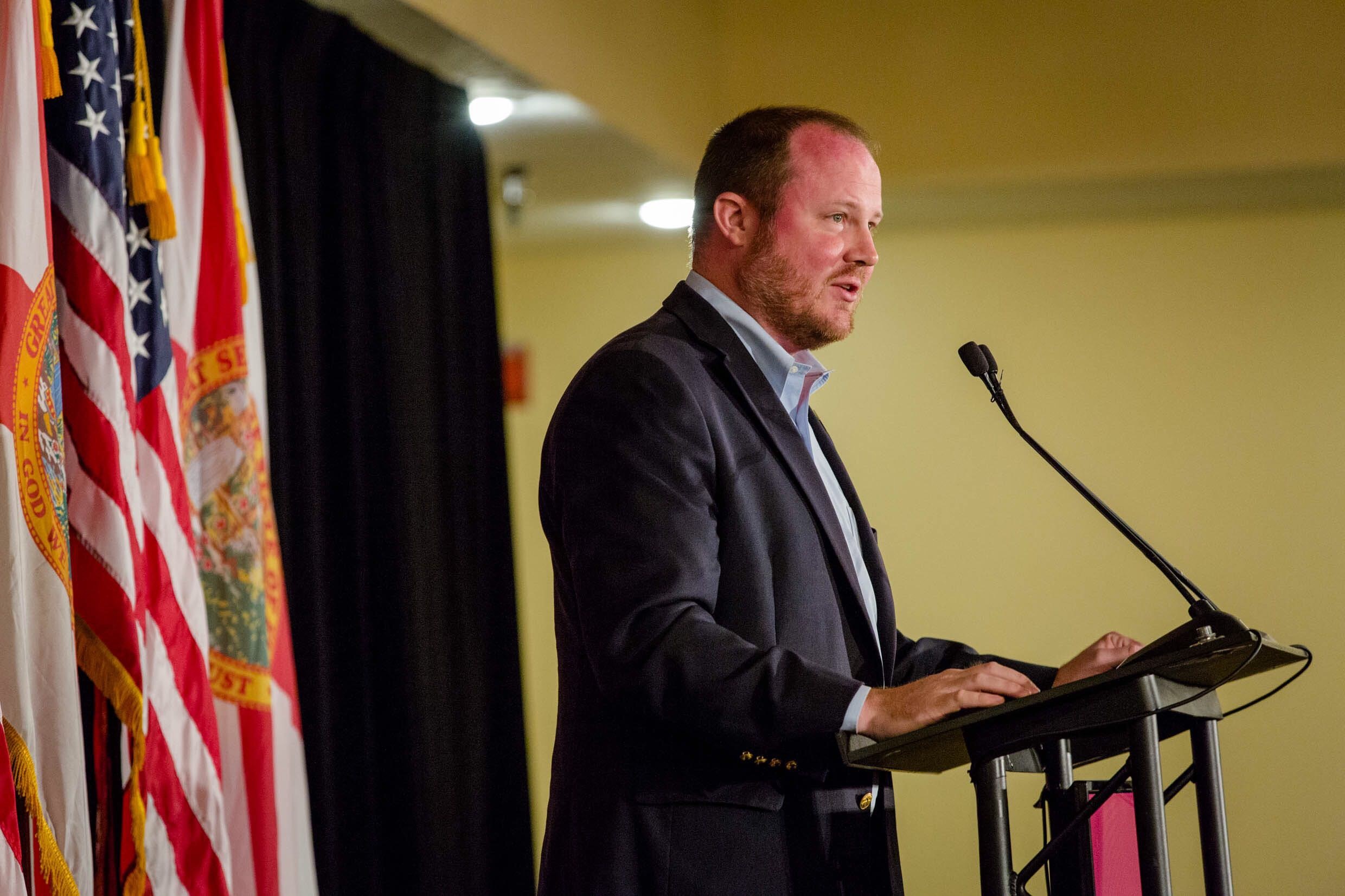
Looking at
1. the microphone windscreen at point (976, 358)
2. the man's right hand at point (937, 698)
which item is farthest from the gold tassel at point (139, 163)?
the man's right hand at point (937, 698)

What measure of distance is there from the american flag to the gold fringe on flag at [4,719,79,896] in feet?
0.66

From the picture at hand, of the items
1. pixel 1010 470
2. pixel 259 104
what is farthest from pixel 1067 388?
pixel 259 104

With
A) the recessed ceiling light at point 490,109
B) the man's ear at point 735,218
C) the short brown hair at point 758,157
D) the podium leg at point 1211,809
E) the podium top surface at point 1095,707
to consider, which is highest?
the recessed ceiling light at point 490,109

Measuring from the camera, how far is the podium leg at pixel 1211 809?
132 cm

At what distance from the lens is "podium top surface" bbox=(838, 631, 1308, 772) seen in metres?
1.21

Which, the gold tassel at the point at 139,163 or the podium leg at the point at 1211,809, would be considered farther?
the gold tassel at the point at 139,163

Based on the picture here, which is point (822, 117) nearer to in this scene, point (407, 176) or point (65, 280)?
point (65, 280)

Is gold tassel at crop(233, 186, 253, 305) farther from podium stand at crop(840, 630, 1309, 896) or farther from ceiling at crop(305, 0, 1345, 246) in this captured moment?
ceiling at crop(305, 0, 1345, 246)

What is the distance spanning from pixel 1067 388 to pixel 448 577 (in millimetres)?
2518

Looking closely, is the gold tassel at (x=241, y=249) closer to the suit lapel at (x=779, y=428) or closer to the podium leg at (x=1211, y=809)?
the suit lapel at (x=779, y=428)

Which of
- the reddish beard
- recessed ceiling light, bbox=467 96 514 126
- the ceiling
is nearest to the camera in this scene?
the reddish beard

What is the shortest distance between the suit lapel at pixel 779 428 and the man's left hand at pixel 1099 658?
226mm

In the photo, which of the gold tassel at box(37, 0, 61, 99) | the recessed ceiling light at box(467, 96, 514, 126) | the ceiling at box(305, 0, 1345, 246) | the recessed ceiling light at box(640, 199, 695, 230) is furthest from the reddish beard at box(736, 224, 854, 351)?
the recessed ceiling light at box(640, 199, 695, 230)

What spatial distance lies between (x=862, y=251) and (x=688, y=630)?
69 centimetres
